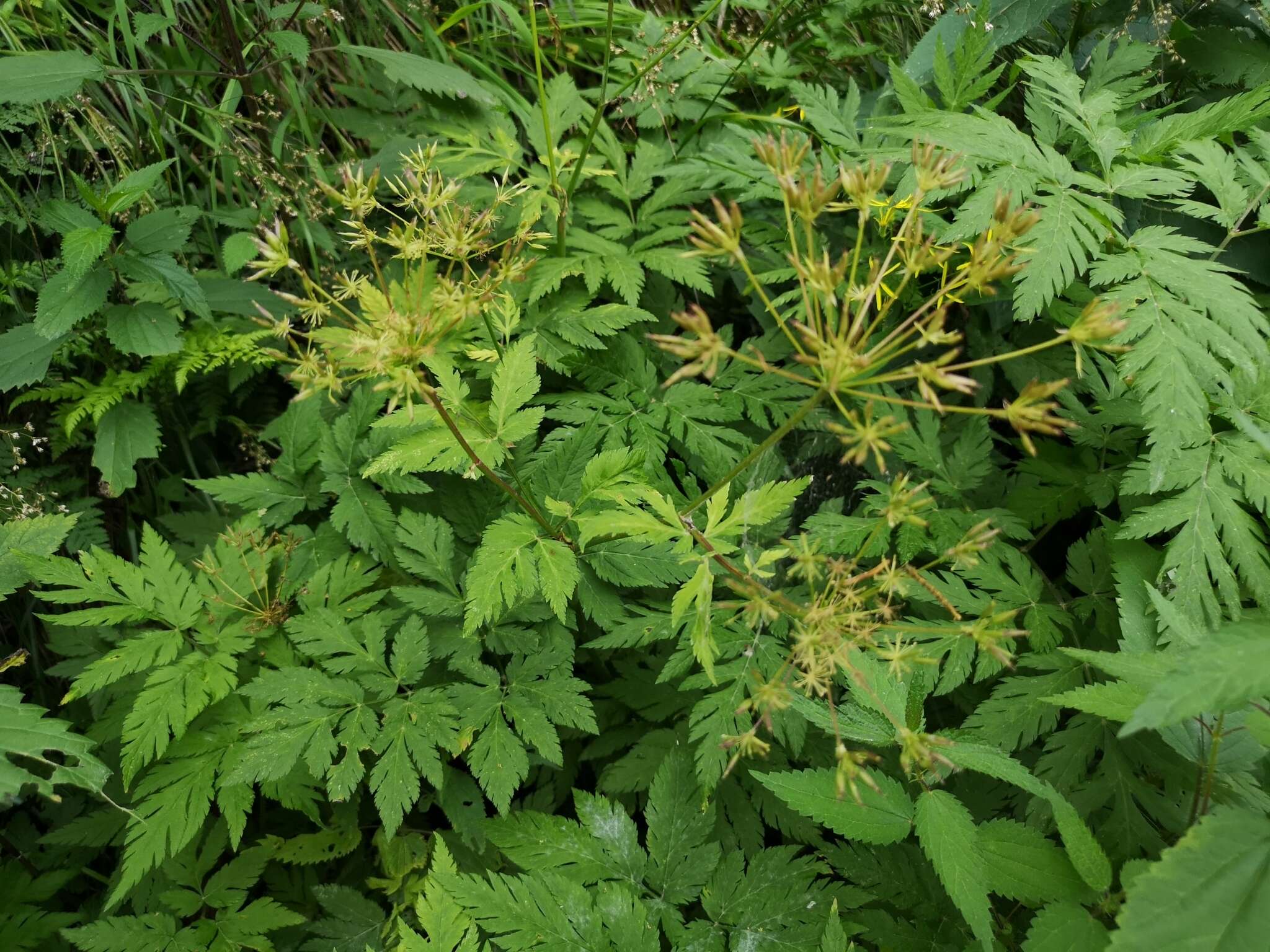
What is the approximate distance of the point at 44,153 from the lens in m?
2.56

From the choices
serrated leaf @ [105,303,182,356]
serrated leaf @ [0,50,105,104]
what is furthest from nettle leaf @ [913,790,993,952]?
serrated leaf @ [0,50,105,104]

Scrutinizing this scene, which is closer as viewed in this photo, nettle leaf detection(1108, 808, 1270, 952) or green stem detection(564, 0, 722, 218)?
nettle leaf detection(1108, 808, 1270, 952)

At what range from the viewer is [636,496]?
1.73 m

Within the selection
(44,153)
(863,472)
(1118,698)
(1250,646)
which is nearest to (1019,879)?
(1118,698)

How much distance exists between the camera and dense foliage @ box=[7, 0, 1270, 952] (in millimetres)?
1515

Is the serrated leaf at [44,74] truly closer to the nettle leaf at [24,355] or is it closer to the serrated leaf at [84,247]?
the serrated leaf at [84,247]

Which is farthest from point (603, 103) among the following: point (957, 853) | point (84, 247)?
point (957, 853)

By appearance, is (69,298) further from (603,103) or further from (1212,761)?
Result: (1212,761)

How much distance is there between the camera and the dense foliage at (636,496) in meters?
1.51

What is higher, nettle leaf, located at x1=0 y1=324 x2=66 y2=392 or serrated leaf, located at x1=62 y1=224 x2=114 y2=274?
serrated leaf, located at x1=62 y1=224 x2=114 y2=274

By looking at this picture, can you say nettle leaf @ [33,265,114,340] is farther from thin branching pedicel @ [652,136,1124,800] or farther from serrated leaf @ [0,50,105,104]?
thin branching pedicel @ [652,136,1124,800]

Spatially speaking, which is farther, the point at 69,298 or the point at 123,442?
the point at 123,442

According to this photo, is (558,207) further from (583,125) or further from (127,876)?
(127,876)

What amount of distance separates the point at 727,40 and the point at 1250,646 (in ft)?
9.45
